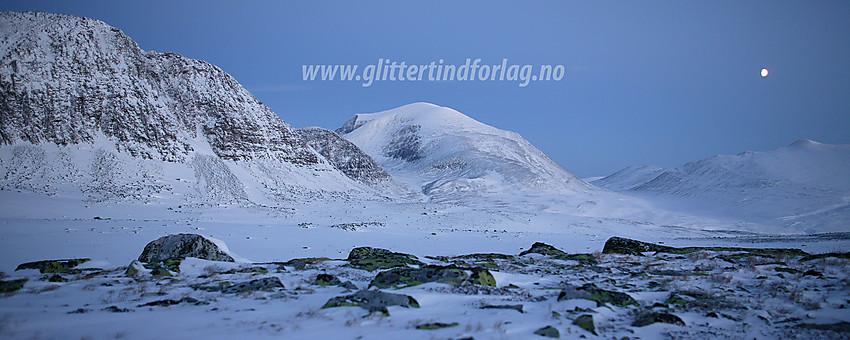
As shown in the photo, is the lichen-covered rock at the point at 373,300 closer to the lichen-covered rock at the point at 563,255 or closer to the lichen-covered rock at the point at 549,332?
the lichen-covered rock at the point at 549,332

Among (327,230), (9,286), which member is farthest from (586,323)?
(327,230)

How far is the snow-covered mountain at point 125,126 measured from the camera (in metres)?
47.7

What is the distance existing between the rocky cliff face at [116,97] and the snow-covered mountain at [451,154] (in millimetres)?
44301

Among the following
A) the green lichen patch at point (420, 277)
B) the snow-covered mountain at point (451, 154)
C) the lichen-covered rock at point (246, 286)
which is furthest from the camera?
the snow-covered mountain at point (451, 154)

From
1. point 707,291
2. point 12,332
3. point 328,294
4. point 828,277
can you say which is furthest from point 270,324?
point 828,277

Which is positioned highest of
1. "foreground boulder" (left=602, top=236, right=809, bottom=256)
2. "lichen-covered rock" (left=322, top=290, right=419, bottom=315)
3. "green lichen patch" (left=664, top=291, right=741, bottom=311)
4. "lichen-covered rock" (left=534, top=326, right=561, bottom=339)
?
"foreground boulder" (left=602, top=236, right=809, bottom=256)

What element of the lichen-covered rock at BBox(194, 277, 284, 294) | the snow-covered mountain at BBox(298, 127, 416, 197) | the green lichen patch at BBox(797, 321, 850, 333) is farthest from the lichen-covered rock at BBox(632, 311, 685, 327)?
the snow-covered mountain at BBox(298, 127, 416, 197)

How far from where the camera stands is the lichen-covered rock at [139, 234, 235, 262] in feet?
47.5

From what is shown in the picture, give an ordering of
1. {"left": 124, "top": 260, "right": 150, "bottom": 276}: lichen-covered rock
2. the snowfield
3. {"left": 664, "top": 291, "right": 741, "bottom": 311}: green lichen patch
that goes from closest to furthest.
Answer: the snowfield < {"left": 664, "top": 291, "right": 741, "bottom": 311}: green lichen patch < {"left": 124, "top": 260, "right": 150, "bottom": 276}: lichen-covered rock

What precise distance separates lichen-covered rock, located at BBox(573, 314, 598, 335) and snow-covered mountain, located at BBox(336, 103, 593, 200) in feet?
277

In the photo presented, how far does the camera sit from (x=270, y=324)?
19.9 ft

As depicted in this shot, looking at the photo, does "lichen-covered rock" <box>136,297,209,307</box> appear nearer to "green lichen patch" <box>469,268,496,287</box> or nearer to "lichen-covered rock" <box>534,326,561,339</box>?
"green lichen patch" <box>469,268,496,287</box>

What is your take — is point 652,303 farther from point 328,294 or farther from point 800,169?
point 800,169

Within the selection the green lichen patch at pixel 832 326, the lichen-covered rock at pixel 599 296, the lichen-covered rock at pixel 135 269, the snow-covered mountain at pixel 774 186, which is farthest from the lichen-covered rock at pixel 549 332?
the snow-covered mountain at pixel 774 186
